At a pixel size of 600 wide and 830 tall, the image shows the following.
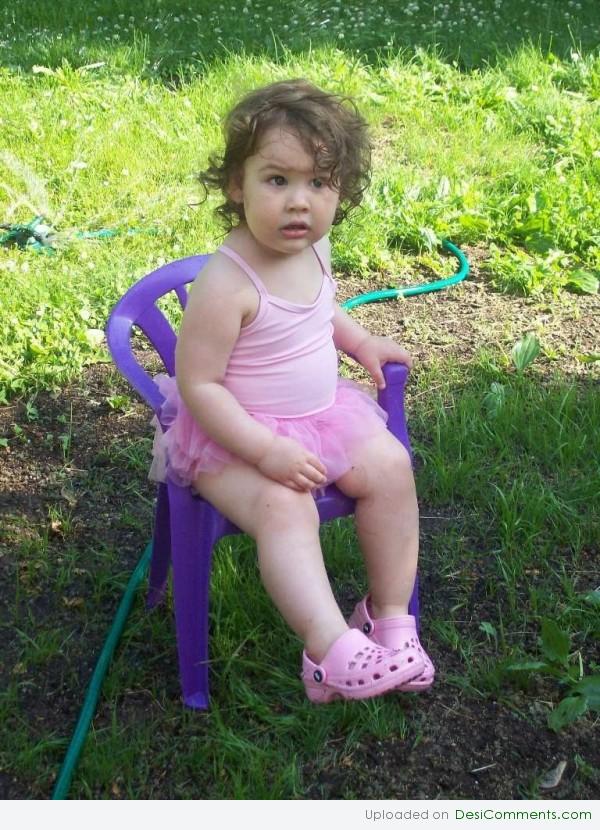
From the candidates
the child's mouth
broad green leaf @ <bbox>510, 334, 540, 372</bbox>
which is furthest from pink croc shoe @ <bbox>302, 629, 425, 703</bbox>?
broad green leaf @ <bbox>510, 334, 540, 372</bbox>

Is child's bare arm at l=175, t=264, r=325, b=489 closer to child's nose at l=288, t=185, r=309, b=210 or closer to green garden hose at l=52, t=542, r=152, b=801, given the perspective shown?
child's nose at l=288, t=185, r=309, b=210

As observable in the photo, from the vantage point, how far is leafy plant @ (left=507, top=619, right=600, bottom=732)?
71.4 inches

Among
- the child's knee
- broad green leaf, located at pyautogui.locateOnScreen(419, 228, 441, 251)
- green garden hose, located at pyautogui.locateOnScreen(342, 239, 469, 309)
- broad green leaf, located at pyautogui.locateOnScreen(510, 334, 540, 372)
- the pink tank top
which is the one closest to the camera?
the child's knee

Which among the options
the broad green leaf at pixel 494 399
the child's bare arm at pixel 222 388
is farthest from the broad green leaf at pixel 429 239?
the child's bare arm at pixel 222 388

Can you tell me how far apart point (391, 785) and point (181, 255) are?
2.21 metres

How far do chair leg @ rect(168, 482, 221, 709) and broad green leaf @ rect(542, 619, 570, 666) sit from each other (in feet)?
2.09

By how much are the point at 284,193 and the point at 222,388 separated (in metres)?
0.36

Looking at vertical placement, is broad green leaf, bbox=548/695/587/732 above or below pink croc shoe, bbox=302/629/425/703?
below

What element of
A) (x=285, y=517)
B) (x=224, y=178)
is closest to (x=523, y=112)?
(x=224, y=178)

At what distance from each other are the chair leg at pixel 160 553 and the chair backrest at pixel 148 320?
0.25 metres

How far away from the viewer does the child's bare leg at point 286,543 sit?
1743 millimetres

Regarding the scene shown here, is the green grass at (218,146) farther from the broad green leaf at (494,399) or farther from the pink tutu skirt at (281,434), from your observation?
the pink tutu skirt at (281,434)

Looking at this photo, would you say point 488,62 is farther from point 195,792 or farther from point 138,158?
point 195,792

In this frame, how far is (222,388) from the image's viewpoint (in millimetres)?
1868
